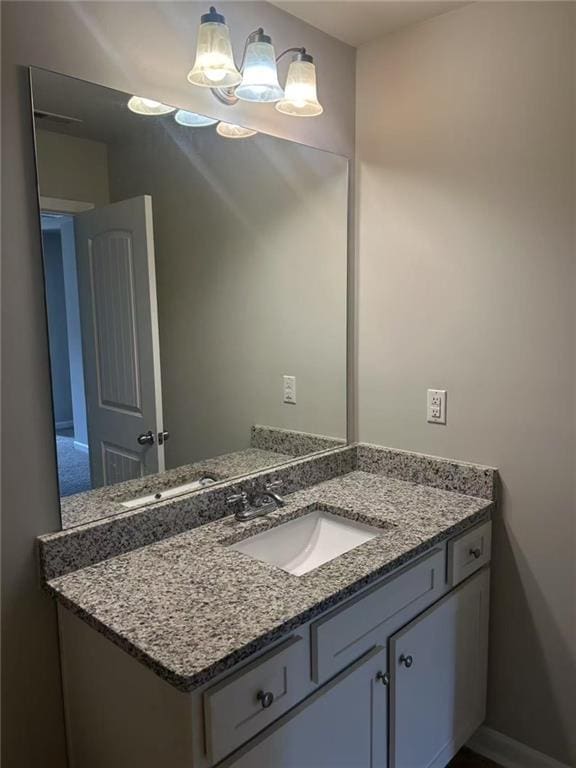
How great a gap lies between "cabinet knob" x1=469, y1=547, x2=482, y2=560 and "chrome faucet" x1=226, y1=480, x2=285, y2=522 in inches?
23.8

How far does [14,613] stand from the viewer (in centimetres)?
132

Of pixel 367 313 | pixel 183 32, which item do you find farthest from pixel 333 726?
pixel 183 32

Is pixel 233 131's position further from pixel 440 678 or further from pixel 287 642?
pixel 440 678

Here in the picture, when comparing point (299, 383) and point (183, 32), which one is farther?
point (299, 383)

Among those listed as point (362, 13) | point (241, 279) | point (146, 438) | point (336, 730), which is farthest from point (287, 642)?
point (362, 13)

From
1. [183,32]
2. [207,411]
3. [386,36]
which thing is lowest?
[207,411]

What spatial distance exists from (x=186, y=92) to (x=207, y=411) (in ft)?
3.06

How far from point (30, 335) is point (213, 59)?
2.81 ft

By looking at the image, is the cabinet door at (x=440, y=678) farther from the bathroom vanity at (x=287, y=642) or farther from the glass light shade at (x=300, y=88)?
the glass light shade at (x=300, y=88)

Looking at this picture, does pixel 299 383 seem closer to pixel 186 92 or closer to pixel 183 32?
pixel 186 92

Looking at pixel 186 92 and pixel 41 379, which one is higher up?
pixel 186 92

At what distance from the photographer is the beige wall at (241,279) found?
1.66 metres

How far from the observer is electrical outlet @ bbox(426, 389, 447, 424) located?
1.95 meters

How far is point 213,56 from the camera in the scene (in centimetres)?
148
